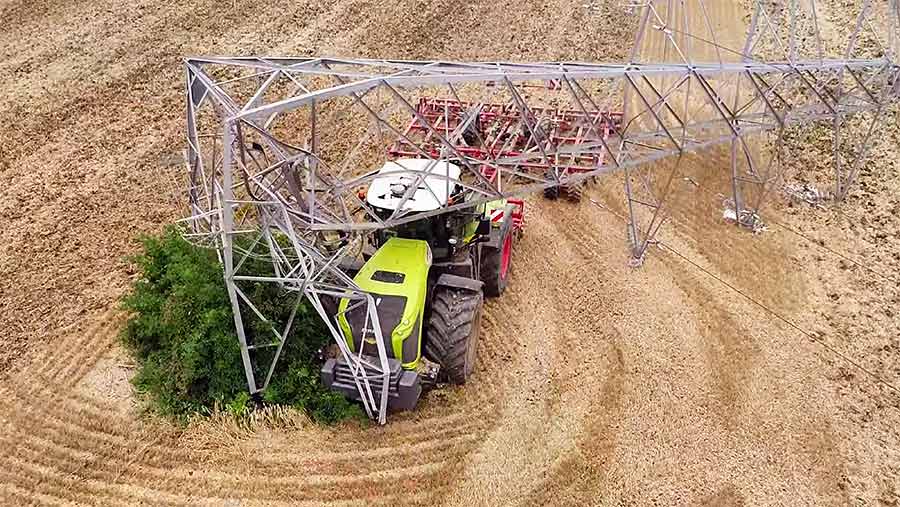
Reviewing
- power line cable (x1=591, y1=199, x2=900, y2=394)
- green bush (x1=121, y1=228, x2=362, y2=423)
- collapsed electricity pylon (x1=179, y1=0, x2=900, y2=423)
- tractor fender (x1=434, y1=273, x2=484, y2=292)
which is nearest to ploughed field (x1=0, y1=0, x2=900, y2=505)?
power line cable (x1=591, y1=199, x2=900, y2=394)

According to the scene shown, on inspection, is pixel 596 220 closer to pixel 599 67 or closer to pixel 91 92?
pixel 599 67

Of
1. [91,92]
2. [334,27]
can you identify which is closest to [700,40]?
[334,27]

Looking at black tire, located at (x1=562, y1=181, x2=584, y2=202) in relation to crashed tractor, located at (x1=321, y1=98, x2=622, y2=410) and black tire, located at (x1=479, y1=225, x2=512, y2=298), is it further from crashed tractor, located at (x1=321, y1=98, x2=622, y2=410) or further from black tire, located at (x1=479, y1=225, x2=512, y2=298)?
black tire, located at (x1=479, y1=225, x2=512, y2=298)

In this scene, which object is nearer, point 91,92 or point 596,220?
point 596,220

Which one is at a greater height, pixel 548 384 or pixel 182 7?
pixel 182 7

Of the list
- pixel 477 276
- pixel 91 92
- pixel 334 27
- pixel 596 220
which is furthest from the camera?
pixel 334 27

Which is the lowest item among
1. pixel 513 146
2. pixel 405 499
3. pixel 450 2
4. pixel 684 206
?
pixel 405 499

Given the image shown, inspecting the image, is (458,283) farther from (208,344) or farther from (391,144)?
(391,144)

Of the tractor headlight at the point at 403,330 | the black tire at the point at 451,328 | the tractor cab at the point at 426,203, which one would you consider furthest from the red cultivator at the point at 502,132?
the tractor headlight at the point at 403,330
